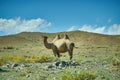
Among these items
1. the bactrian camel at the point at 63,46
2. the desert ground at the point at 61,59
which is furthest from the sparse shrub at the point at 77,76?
the bactrian camel at the point at 63,46

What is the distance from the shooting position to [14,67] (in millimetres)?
18078

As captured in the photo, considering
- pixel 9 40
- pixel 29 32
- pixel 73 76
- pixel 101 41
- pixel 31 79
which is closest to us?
pixel 73 76

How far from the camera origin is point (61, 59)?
2669 centimetres

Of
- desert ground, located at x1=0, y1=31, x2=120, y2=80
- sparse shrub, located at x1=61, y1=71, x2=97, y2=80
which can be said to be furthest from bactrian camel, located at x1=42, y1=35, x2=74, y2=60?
sparse shrub, located at x1=61, y1=71, x2=97, y2=80

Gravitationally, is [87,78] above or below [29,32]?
below

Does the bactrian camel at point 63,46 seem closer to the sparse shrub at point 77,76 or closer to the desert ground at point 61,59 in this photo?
the desert ground at point 61,59

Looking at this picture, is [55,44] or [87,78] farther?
[55,44]

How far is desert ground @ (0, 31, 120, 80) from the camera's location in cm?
1388

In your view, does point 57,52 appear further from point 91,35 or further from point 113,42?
point 91,35

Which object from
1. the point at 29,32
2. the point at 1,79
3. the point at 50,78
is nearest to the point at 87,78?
the point at 50,78

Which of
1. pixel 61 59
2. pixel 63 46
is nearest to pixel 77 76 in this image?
pixel 63 46

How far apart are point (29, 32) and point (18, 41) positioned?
2892 cm

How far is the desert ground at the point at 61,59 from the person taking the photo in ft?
45.5

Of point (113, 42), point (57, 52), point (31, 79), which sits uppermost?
point (113, 42)
